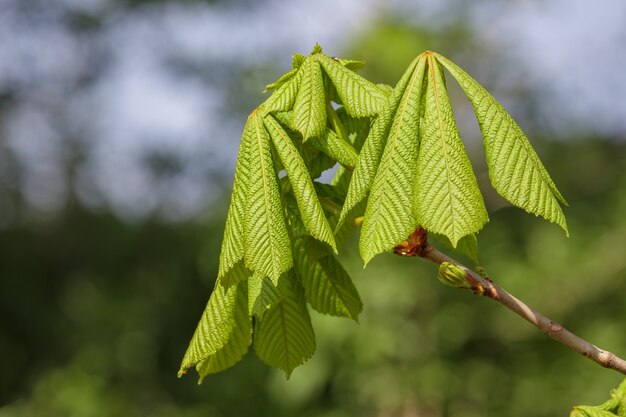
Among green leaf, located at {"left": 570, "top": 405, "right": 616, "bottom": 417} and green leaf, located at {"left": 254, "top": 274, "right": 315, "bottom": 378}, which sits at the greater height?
green leaf, located at {"left": 570, "top": 405, "right": 616, "bottom": 417}

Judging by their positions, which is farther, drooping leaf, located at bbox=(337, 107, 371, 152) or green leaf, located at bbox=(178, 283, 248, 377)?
drooping leaf, located at bbox=(337, 107, 371, 152)

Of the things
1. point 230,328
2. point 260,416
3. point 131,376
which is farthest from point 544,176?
point 131,376

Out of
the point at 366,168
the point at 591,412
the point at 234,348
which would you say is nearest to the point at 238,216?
the point at 366,168

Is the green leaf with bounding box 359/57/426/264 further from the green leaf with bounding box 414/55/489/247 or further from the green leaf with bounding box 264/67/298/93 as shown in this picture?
the green leaf with bounding box 264/67/298/93

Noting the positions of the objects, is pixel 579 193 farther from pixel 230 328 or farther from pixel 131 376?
pixel 230 328

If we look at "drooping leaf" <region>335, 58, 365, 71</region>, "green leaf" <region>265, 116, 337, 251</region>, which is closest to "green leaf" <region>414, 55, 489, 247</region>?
"green leaf" <region>265, 116, 337, 251</region>

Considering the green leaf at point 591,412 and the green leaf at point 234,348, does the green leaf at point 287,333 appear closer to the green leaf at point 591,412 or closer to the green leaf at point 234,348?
the green leaf at point 234,348

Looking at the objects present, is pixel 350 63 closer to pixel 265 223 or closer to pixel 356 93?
pixel 356 93

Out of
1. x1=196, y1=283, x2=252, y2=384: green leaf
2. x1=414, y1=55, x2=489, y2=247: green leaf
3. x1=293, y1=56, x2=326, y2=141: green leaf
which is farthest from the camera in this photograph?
x1=196, y1=283, x2=252, y2=384: green leaf
